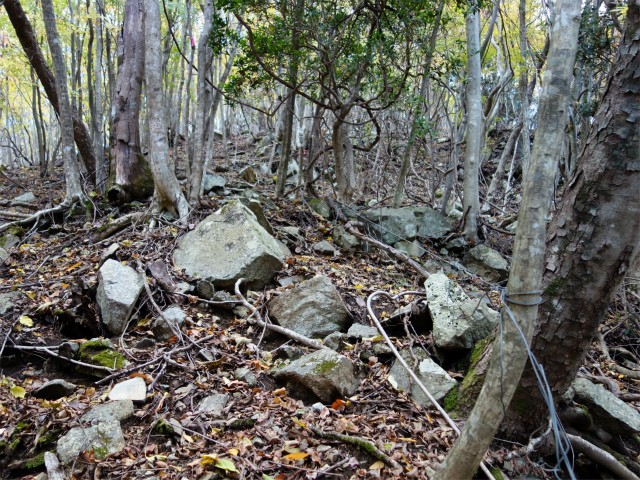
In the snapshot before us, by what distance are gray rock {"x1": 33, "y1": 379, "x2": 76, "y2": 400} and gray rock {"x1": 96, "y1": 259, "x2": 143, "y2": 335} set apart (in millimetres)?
830

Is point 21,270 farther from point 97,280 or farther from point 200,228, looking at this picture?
point 200,228

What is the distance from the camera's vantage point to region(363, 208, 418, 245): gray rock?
7.25m

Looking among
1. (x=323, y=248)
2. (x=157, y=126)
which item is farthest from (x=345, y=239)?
(x=157, y=126)

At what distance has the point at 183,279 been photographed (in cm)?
476

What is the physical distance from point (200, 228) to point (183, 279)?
868 millimetres

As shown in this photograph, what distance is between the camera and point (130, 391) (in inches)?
123

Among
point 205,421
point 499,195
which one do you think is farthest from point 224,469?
point 499,195

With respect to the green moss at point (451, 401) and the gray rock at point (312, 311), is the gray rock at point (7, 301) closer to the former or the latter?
the gray rock at point (312, 311)

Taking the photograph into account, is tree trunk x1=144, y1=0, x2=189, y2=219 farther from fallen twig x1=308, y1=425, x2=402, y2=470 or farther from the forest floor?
fallen twig x1=308, y1=425, x2=402, y2=470

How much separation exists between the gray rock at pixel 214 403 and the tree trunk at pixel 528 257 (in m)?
1.76

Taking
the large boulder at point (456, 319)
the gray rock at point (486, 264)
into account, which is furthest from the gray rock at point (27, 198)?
the gray rock at point (486, 264)

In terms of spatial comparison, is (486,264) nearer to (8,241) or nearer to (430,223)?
(430,223)

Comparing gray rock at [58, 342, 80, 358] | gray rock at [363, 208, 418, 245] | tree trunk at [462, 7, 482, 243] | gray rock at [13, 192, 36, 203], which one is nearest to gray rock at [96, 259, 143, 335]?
gray rock at [58, 342, 80, 358]

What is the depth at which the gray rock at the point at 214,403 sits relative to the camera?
303 cm
